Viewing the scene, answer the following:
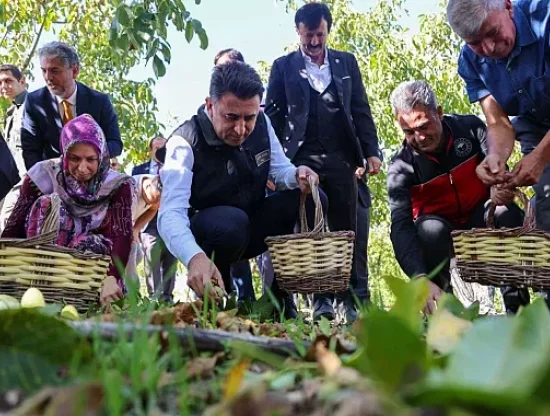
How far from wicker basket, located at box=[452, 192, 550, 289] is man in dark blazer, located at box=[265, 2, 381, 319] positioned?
1.20 metres

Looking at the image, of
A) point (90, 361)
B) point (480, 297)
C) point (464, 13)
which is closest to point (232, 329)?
point (90, 361)

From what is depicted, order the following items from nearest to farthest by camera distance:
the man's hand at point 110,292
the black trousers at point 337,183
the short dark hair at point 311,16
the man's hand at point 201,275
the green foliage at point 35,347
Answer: the green foliage at point 35,347 → the man's hand at point 201,275 → the man's hand at point 110,292 → the black trousers at point 337,183 → the short dark hair at point 311,16

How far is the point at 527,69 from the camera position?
3191mm

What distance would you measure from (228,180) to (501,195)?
1083 millimetres

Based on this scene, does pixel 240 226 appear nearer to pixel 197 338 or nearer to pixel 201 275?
pixel 201 275

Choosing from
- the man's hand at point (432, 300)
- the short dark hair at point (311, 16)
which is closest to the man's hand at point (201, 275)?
the man's hand at point (432, 300)

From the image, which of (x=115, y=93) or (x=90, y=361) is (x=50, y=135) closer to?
(x=90, y=361)

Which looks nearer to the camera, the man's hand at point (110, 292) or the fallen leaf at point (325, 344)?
the fallen leaf at point (325, 344)

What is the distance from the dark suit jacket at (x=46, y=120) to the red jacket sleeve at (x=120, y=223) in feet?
2.56

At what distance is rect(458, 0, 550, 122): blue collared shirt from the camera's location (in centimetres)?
316

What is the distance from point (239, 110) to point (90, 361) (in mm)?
2262

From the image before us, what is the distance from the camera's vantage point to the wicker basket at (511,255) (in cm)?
272

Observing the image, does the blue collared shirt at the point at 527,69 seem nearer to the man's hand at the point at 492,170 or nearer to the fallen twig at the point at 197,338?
the man's hand at the point at 492,170

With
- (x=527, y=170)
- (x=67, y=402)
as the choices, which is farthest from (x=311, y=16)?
(x=67, y=402)
